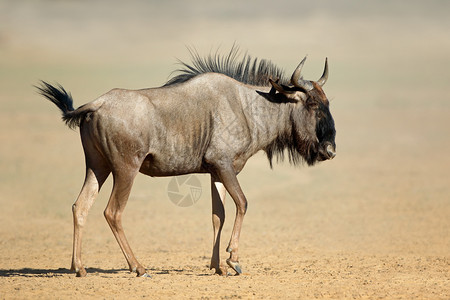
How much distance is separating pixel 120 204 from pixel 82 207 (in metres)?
0.64

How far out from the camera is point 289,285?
1001 centimetres

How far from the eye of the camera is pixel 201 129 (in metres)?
10.9

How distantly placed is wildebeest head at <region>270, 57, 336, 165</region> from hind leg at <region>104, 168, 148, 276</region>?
2.72m

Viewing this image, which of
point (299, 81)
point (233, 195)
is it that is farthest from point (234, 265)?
point (299, 81)

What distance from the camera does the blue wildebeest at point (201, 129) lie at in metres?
10.4

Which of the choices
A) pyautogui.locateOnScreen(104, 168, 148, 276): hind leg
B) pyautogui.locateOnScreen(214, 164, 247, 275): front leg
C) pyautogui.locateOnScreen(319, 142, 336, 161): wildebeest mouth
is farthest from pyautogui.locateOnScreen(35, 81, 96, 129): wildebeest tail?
pyautogui.locateOnScreen(319, 142, 336, 161): wildebeest mouth

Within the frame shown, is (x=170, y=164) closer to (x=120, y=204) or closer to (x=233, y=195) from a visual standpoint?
(x=120, y=204)

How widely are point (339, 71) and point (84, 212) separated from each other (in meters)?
54.7

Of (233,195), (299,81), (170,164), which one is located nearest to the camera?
(170,164)

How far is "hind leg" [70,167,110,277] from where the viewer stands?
10.7 metres

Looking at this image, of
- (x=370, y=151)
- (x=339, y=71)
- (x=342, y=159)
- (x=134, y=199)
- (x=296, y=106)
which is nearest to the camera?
(x=296, y=106)

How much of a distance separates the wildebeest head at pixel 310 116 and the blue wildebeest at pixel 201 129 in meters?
0.02

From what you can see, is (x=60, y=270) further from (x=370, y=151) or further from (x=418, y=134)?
(x=418, y=134)

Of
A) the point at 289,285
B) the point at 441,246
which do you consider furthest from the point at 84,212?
the point at 441,246
